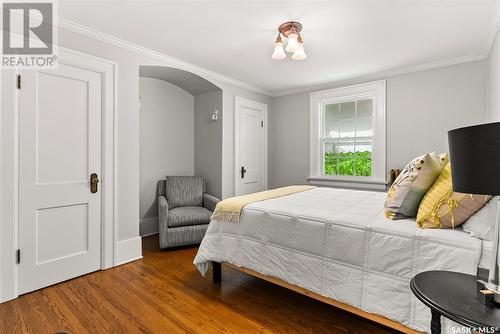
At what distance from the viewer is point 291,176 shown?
4863 mm

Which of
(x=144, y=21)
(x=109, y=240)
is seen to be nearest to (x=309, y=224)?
(x=109, y=240)

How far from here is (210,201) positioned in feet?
12.4

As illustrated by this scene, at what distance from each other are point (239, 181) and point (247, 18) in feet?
8.52

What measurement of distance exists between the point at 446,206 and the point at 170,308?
2.00 metres

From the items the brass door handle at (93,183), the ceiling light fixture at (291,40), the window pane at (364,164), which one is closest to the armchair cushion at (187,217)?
the brass door handle at (93,183)

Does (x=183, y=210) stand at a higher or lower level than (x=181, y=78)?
lower

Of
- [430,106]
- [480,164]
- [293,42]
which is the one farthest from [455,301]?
[430,106]

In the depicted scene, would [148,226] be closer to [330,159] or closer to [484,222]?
[330,159]

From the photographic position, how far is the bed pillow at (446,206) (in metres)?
1.37

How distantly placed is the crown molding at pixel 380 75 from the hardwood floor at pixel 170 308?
10.9 ft

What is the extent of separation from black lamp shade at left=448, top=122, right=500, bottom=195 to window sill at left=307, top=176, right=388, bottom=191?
306 cm

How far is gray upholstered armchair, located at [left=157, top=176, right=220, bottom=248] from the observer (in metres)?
3.21

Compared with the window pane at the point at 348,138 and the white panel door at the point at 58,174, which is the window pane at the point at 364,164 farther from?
the white panel door at the point at 58,174

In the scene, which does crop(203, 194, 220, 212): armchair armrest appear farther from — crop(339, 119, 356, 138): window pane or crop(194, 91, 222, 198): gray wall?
crop(339, 119, 356, 138): window pane
